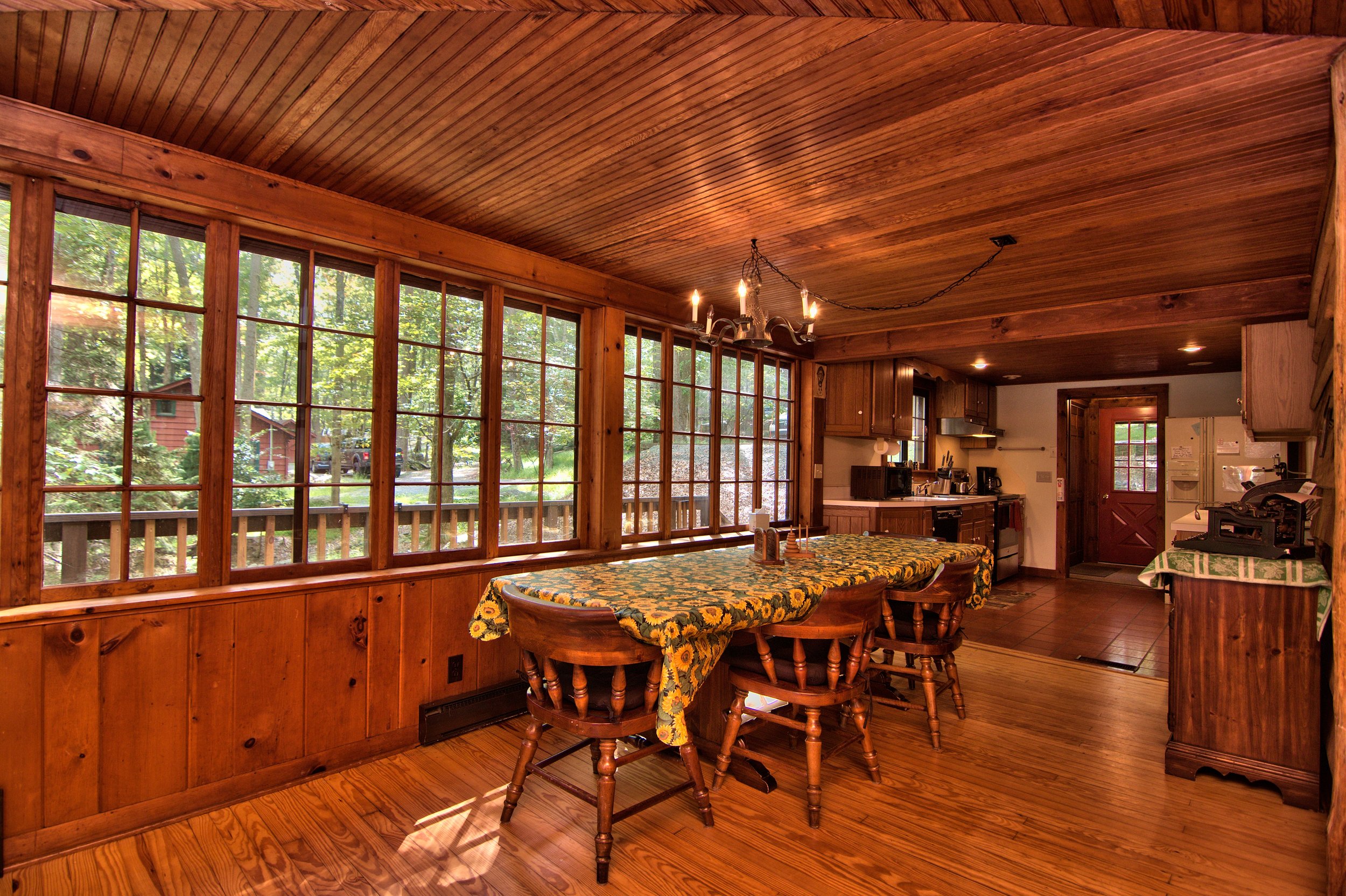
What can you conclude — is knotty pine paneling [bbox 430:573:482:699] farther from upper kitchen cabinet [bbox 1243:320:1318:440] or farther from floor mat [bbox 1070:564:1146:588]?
floor mat [bbox 1070:564:1146:588]

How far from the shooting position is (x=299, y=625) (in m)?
2.64

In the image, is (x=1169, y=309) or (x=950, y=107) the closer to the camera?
(x=950, y=107)

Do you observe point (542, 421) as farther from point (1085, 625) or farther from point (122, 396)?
point (1085, 625)

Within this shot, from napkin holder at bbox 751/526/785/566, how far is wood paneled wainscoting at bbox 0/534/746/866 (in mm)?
1497

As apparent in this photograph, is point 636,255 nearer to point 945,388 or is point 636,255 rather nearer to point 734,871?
point 734,871

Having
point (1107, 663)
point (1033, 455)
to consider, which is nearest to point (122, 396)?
point (1107, 663)

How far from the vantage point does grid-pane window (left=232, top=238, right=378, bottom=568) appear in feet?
8.77

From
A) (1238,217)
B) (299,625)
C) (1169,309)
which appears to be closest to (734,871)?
(299,625)

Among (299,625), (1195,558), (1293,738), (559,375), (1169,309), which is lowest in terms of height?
(1293,738)

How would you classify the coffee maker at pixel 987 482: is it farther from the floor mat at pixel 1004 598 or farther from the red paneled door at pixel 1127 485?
the red paneled door at pixel 1127 485

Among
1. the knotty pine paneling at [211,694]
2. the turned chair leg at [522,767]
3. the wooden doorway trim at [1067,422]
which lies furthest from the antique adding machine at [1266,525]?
the wooden doorway trim at [1067,422]

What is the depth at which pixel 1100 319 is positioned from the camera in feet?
14.1

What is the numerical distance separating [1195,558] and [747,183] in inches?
97.0

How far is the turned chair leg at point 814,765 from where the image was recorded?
225cm
